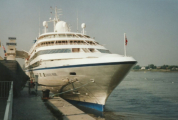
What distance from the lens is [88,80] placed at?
47.3 ft

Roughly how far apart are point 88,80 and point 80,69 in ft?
3.47

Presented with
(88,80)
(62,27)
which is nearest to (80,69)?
(88,80)

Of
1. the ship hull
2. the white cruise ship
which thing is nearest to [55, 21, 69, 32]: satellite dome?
the white cruise ship

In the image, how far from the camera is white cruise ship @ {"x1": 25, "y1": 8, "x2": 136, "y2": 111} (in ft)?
44.7

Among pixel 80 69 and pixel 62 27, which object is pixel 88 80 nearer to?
pixel 80 69

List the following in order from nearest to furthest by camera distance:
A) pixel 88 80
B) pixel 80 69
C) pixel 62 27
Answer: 1. pixel 80 69
2. pixel 88 80
3. pixel 62 27

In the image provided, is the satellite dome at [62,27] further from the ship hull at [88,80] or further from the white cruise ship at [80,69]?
the ship hull at [88,80]

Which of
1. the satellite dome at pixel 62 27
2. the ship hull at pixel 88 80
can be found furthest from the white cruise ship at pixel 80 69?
the satellite dome at pixel 62 27

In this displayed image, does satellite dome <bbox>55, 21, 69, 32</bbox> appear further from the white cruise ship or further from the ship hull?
the ship hull

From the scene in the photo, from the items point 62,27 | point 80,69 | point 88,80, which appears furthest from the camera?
point 62,27

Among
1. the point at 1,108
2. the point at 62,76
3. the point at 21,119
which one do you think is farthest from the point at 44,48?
the point at 21,119

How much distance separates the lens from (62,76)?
602 inches

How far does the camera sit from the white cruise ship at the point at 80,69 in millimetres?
13609

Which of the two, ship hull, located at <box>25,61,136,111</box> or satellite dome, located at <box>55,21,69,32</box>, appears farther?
satellite dome, located at <box>55,21,69,32</box>
